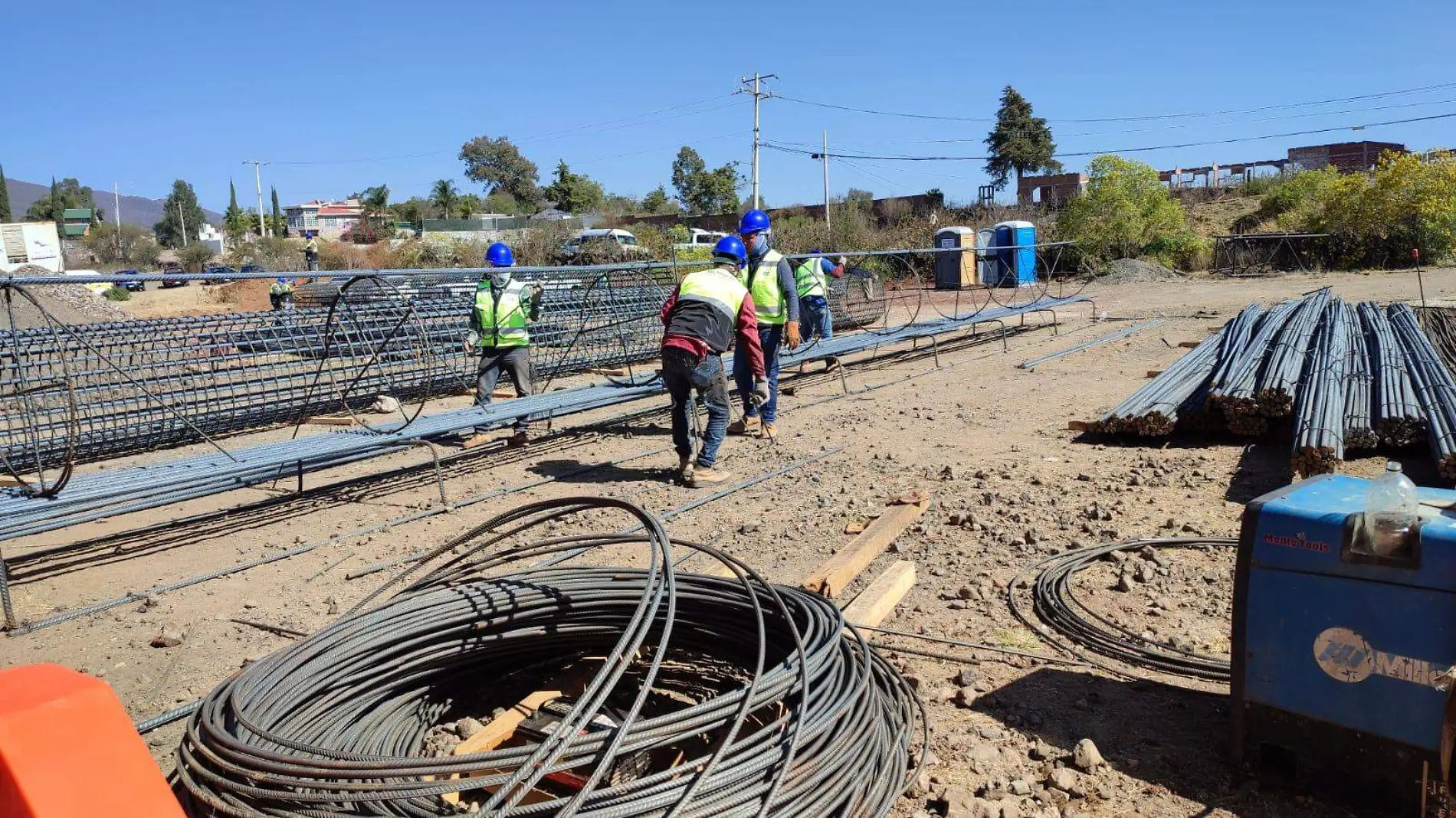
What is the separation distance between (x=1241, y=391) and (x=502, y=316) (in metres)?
5.96

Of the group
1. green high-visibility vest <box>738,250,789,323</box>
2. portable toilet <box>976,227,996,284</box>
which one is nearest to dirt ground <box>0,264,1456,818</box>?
green high-visibility vest <box>738,250,789,323</box>

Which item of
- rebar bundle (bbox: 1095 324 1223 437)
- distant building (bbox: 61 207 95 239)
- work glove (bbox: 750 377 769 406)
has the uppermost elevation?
distant building (bbox: 61 207 95 239)

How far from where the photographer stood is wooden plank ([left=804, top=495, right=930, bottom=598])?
5.06 metres

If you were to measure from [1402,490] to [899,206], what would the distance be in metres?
45.7

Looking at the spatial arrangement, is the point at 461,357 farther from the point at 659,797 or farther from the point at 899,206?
the point at 899,206

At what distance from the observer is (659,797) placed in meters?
2.66

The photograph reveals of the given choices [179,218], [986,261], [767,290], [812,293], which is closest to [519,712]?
[767,290]

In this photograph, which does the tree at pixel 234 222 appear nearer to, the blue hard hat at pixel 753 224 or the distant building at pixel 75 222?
the distant building at pixel 75 222

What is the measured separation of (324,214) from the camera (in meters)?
110

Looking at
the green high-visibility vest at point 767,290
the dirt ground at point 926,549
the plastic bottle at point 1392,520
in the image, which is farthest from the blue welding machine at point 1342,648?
the green high-visibility vest at point 767,290

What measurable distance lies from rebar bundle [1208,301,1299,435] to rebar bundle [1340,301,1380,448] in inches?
24.5

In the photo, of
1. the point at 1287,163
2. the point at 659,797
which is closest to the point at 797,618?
the point at 659,797

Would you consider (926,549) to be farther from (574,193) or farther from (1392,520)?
(574,193)

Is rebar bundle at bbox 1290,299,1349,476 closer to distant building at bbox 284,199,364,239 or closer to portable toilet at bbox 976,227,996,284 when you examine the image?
portable toilet at bbox 976,227,996,284
